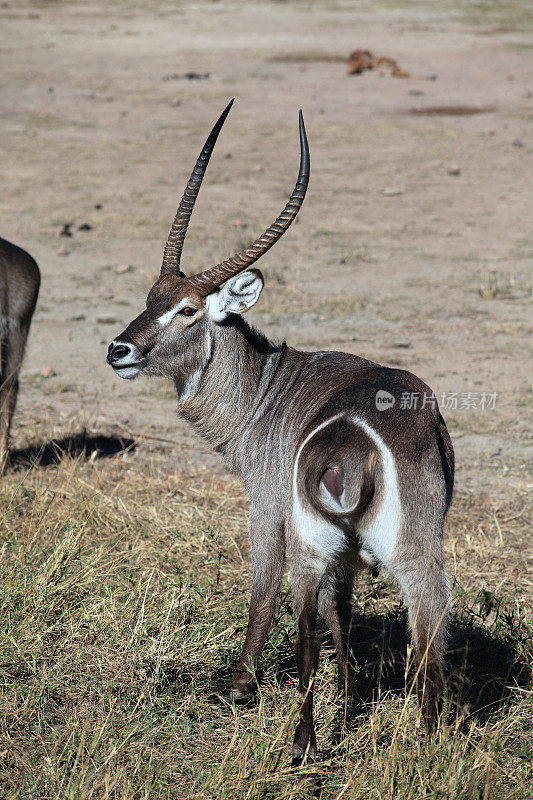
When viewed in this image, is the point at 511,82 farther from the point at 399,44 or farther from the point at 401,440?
the point at 401,440

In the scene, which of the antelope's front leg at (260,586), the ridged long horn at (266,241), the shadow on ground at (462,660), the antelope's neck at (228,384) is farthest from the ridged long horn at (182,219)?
the shadow on ground at (462,660)

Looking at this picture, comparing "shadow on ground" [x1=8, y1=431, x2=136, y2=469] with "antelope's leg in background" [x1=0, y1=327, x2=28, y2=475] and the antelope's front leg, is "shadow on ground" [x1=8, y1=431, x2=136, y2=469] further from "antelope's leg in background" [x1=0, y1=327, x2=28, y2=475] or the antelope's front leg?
the antelope's front leg

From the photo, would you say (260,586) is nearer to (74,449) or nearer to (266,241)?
(266,241)

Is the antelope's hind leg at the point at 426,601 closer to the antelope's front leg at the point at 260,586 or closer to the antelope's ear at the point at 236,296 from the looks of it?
the antelope's front leg at the point at 260,586

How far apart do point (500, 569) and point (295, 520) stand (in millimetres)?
1703

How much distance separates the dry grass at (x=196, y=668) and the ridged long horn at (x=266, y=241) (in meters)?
1.23

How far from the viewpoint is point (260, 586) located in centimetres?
334

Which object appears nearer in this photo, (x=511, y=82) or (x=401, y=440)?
(x=401, y=440)

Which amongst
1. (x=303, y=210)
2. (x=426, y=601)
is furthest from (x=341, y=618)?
(x=303, y=210)

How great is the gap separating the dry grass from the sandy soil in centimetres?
99

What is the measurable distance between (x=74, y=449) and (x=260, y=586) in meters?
2.49

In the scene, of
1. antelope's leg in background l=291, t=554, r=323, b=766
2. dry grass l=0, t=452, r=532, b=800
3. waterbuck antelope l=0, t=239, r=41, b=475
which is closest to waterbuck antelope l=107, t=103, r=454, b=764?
antelope's leg in background l=291, t=554, r=323, b=766

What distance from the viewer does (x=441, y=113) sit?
14938 millimetres

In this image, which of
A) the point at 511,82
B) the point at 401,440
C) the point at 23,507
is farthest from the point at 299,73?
the point at 401,440
